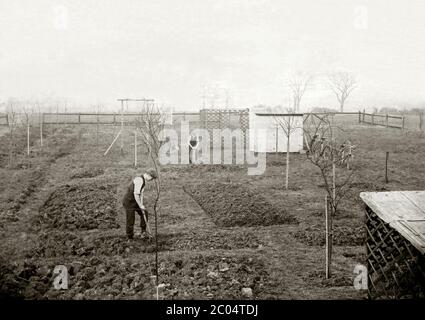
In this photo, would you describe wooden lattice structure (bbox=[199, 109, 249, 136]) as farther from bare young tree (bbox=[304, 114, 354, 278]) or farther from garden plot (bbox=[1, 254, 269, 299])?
garden plot (bbox=[1, 254, 269, 299])

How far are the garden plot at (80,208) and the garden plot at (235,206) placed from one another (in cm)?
217

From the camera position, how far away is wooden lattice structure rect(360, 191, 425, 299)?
4.43 meters

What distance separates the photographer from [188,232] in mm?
8664

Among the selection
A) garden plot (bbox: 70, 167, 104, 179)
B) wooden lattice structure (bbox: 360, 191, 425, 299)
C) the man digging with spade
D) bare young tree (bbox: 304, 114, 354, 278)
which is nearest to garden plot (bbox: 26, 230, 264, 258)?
the man digging with spade

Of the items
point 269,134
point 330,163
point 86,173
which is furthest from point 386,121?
point 86,173

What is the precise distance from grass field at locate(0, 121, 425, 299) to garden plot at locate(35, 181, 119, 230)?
0.09 ft

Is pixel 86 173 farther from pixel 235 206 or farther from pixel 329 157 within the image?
pixel 329 157

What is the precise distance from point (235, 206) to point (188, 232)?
208 centimetres

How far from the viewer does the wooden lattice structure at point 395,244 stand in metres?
4.43

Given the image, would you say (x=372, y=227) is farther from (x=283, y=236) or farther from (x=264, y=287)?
(x=283, y=236)

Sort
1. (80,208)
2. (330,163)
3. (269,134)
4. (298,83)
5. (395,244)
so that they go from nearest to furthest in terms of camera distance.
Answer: (395,244)
(80,208)
(330,163)
(269,134)
(298,83)

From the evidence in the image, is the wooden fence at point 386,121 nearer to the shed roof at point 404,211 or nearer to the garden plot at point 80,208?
the garden plot at point 80,208
